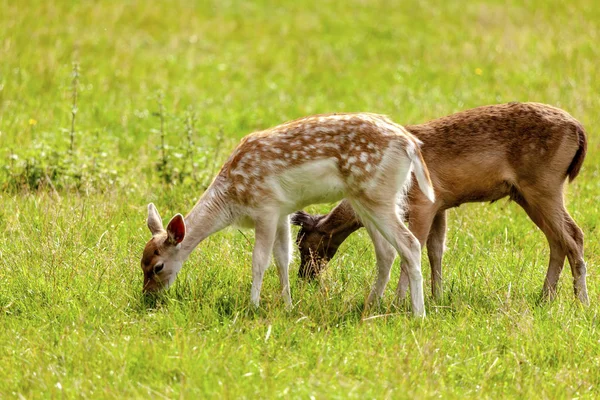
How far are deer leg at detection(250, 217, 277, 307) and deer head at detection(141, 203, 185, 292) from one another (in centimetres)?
51

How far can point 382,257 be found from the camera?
7.40m

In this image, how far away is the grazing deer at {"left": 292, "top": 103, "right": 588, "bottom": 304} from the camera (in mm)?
7516

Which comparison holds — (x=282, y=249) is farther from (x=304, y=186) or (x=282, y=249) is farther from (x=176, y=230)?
(x=176, y=230)

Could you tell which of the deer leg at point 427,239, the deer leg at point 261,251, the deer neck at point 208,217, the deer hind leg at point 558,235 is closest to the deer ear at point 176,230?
the deer neck at point 208,217

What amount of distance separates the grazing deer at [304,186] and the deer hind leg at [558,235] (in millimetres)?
890

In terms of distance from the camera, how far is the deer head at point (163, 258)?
7.03 m

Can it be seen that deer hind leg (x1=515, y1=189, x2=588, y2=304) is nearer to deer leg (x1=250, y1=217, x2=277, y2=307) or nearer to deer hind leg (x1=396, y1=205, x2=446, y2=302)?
deer hind leg (x1=396, y1=205, x2=446, y2=302)

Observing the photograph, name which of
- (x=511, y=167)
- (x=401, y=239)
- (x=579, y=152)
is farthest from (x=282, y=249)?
(x=579, y=152)

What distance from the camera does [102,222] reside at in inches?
333

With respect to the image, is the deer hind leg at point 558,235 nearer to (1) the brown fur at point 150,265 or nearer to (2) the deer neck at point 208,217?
(2) the deer neck at point 208,217

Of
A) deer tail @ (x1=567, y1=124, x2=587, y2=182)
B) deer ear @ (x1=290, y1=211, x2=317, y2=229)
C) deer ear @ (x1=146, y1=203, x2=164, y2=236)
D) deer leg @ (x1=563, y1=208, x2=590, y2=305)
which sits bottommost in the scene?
deer leg @ (x1=563, y1=208, x2=590, y2=305)

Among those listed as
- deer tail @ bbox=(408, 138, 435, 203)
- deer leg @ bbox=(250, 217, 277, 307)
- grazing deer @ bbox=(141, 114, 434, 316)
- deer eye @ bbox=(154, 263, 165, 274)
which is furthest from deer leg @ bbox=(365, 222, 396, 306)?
deer eye @ bbox=(154, 263, 165, 274)

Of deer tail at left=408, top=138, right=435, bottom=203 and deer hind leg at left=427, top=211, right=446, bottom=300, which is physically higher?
deer tail at left=408, top=138, right=435, bottom=203

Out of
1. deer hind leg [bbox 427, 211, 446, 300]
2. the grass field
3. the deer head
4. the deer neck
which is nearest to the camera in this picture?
the grass field
